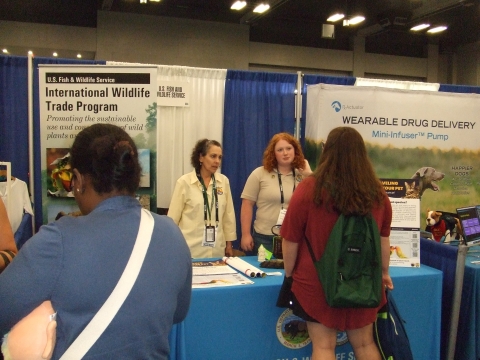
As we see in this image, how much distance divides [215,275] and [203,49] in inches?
229

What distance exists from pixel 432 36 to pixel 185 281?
8824 mm

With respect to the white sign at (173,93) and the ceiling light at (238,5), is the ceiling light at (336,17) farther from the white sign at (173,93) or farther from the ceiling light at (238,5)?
the white sign at (173,93)

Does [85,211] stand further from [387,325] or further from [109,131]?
[387,325]

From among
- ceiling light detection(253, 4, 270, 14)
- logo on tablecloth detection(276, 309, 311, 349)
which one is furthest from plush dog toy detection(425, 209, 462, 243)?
ceiling light detection(253, 4, 270, 14)

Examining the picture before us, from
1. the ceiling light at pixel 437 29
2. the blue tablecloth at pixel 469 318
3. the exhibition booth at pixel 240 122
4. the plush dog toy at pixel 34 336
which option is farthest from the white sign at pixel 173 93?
the ceiling light at pixel 437 29

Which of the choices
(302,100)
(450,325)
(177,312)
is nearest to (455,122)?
(302,100)

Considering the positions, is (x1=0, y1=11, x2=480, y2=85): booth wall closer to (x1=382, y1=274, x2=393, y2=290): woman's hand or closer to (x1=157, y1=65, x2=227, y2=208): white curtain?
(x1=157, y1=65, x2=227, y2=208): white curtain

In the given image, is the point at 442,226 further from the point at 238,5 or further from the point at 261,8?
the point at 238,5

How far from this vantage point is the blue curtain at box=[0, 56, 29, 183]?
383cm

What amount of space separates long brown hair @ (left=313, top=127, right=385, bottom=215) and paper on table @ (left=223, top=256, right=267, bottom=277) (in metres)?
0.67

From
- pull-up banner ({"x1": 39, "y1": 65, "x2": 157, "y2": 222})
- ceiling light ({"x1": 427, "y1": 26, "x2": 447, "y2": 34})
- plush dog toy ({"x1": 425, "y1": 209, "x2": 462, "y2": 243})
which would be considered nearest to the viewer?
pull-up banner ({"x1": 39, "y1": 65, "x2": 157, "y2": 222})

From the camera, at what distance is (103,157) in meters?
1.00

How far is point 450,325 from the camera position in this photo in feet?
8.65

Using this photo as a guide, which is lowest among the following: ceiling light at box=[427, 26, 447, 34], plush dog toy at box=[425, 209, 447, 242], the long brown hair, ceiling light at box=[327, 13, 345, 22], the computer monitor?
plush dog toy at box=[425, 209, 447, 242]
